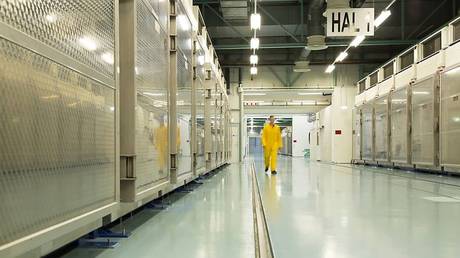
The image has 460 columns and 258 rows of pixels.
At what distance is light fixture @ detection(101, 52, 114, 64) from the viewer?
2614 millimetres

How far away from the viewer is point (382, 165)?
1614 cm

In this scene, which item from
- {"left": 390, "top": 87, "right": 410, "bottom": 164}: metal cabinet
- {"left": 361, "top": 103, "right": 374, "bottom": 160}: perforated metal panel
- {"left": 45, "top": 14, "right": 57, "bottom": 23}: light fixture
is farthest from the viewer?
{"left": 361, "top": 103, "right": 374, "bottom": 160}: perforated metal panel

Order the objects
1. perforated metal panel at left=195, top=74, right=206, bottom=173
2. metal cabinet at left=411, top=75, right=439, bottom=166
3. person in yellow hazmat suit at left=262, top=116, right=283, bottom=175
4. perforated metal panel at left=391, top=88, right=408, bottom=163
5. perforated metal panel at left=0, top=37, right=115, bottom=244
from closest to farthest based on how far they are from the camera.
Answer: perforated metal panel at left=0, top=37, right=115, bottom=244, perforated metal panel at left=195, top=74, right=206, bottom=173, metal cabinet at left=411, top=75, right=439, bottom=166, person in yellow hazmat suit at left=262, top=116, right=283, bottom=175, perforated metal panel at left=391, top=88, right=408, bottom=163

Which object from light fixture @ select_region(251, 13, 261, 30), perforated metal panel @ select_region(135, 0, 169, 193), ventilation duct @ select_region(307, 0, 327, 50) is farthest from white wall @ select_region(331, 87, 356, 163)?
perforated metal panel @ select_region(135, 0, 169, 193)

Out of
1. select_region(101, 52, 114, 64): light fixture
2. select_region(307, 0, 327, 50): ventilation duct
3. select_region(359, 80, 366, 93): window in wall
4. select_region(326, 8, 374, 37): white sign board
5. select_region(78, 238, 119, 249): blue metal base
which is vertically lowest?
select_region(78, 238, 119, 249): blue metal base

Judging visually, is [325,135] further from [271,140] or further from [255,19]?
[255,19]

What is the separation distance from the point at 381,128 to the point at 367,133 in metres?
1.88

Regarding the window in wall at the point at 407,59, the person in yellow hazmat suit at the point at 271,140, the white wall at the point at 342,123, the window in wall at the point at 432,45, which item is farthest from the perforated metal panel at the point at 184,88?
the white wall at the point at 342,123

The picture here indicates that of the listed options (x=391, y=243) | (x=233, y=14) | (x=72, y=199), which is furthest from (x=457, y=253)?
(x=233, y=14)

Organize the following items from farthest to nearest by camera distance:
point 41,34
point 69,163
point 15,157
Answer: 1. point 69,163
2. point 41,34
3. point 15,157

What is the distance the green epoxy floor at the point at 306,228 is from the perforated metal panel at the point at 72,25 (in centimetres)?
129

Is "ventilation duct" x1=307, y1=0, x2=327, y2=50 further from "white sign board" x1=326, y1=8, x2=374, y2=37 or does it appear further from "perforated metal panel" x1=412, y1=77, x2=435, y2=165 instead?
"perforated metal panel" x1=412, y1=77, x2=435, y2=165

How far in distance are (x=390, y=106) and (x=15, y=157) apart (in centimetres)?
1400

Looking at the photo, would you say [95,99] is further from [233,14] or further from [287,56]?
[287,56]
